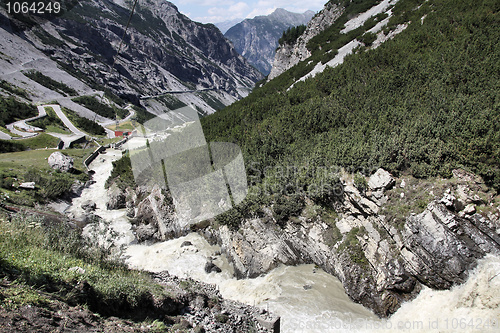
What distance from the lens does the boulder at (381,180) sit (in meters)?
11.8

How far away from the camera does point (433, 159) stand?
36.4 feet

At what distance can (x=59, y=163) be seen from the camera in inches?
1171

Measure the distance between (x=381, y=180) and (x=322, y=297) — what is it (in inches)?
247

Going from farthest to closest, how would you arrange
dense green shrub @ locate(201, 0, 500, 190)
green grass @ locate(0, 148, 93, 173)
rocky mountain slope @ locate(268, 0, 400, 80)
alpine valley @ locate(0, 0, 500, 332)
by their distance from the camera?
rocky mountain slope @ locate(268, 0, 400, 80)
green grass @ locate(0, 148, 93, 173)
dense green shrub @ locate(201, 0, 500, 190)
alpine valley @ locate(0, 0, 500, 332)

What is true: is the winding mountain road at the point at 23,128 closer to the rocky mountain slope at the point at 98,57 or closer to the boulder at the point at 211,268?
the rocky mountain slope at the point at 98,57

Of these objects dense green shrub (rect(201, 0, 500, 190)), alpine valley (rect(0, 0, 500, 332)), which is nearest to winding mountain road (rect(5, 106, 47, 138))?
alpine valley (rect(0, 0, 500, 332))

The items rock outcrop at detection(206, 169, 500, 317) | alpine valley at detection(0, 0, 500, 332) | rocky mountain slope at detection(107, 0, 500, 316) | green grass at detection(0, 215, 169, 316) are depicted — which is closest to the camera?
green grass at detection(0, 215, 169, 316)

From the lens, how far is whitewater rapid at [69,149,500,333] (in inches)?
341

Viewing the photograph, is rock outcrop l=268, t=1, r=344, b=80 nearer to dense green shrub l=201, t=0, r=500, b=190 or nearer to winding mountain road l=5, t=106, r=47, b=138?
dense green shrub l=201, t=0, r=500, b=190

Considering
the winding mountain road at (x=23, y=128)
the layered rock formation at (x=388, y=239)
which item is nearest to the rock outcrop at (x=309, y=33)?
the layered rock formation at (x=388, y=239)

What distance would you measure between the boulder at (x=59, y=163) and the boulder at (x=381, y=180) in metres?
33.5

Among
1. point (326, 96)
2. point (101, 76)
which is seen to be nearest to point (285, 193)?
point (326, 96)

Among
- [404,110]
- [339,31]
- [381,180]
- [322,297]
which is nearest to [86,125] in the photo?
[339,31]

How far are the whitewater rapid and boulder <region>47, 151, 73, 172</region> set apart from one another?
1890 centimetres
